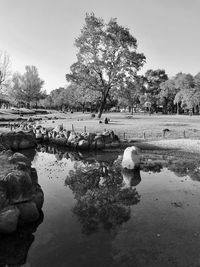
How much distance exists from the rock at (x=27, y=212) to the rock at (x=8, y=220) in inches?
23.9

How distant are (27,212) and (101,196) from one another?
484 centimetres

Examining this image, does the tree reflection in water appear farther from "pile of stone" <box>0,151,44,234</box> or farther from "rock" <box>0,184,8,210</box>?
"rock" <box>0,184,8,210</box>

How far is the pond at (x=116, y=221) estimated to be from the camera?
8.95m

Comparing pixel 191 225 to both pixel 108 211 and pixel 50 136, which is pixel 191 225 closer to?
pixel 108 211

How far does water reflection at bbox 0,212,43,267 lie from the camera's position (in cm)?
876

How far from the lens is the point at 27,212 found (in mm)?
11461

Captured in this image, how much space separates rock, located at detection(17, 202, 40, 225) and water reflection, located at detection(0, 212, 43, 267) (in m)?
0.30

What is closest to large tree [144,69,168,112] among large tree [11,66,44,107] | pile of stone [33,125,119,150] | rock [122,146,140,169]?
large tree [11,66,44,107]

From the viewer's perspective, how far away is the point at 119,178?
1853 cm

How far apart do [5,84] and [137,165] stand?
2889 inches

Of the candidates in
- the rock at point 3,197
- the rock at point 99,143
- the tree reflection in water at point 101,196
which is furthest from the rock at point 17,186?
the rock at point 99,143

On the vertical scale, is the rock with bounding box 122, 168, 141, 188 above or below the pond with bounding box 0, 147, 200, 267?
above

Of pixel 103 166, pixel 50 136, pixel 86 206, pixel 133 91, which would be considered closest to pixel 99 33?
pixel 133 91

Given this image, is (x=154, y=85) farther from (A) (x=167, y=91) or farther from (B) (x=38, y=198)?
(B) (x=38, y=198)
